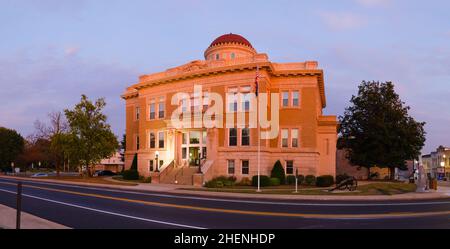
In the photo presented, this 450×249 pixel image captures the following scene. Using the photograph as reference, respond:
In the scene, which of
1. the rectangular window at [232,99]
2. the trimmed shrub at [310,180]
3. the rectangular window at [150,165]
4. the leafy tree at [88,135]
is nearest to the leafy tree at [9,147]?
the leafy tree at [88,135]

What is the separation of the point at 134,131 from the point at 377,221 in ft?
145

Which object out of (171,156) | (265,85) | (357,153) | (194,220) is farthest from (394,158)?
(194,220)

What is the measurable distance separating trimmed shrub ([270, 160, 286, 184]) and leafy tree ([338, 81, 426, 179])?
1766 cm

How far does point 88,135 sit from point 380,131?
36.9m

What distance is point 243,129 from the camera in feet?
126

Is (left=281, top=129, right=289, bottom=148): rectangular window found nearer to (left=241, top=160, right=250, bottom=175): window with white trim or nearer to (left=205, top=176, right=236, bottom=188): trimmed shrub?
(left=241, top=160, right=250, bottom=175): window with white trim

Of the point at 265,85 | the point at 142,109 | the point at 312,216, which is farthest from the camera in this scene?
the point at 142,109

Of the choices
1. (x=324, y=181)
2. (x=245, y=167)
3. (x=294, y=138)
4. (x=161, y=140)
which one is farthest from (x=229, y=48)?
(x=324, y=181)

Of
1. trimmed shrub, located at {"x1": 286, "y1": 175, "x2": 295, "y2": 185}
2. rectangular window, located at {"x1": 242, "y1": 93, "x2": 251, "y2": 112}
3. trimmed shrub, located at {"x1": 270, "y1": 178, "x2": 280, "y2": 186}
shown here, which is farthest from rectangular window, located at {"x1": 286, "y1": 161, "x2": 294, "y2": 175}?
rectangular window, located at {"x1": 242, "y1": 93, "x2": 251, "y2": 112}

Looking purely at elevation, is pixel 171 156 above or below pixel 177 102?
below

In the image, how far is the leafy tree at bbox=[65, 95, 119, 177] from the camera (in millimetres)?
44969

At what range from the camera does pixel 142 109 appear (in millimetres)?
48031
